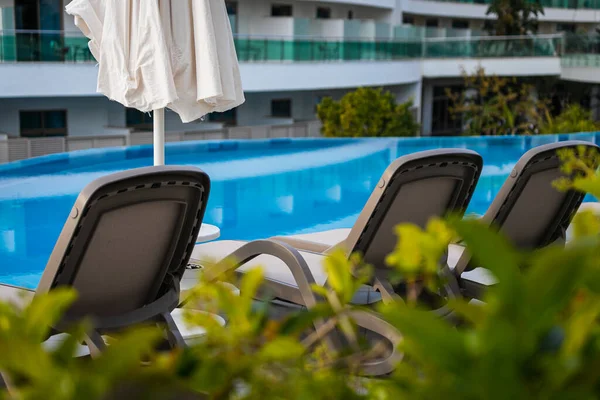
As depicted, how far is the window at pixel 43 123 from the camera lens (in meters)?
20.4

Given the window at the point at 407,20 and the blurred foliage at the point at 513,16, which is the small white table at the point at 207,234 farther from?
the window at the point at 407,20

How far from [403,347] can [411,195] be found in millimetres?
2989

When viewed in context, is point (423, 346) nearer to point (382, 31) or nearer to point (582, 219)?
point (582, 219)

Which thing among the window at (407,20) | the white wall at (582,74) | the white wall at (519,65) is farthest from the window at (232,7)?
the window at (407,20)

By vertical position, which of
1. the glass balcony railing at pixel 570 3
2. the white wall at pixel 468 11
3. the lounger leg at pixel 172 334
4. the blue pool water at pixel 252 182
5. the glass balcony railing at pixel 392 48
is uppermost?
the glass balcony railing at pixel 570 3

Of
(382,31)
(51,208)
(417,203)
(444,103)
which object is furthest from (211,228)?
(444,103)

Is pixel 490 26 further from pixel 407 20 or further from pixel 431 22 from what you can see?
pixel 407 20

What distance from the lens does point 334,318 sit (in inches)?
28.6

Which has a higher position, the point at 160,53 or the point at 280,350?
the point at 160,53

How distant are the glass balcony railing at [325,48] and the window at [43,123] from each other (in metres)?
3.81

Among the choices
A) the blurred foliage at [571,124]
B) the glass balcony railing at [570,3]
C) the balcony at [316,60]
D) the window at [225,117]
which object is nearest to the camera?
the balcony at [316,60]

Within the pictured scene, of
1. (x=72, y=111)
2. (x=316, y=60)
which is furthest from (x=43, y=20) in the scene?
(x=316, y=60)

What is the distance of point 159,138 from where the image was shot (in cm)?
531

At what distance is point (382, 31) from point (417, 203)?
2167 centimetres
